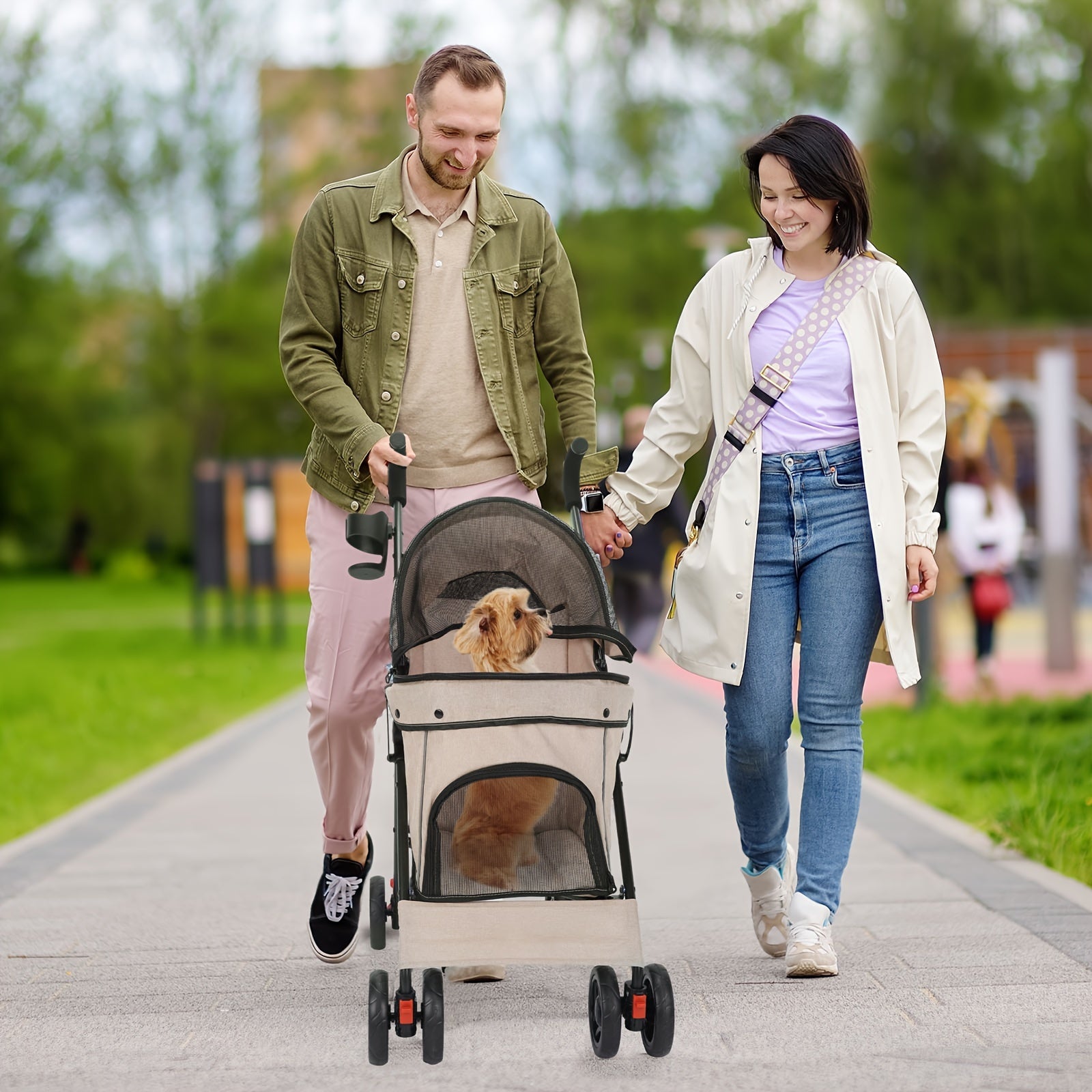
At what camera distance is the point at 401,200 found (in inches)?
163

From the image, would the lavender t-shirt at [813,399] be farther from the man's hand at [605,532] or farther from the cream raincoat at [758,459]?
the man's hand at [605,532]

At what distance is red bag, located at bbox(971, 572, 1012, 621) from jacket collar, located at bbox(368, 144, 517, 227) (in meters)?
8.70

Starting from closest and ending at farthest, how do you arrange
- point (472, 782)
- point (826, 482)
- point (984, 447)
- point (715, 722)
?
point (472, 782)
point (826, 482)
point (715, 722)
point (984, 447)

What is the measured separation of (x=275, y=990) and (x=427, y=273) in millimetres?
1763

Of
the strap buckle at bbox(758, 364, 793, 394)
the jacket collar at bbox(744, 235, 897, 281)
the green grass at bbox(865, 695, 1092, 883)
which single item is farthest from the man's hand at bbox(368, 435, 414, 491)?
the green grass at bbox(865, 695, 1092, 883)

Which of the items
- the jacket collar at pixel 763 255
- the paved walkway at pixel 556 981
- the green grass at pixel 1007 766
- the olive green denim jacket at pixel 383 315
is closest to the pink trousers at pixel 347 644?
the olive green denim jacket at pixel 383 315

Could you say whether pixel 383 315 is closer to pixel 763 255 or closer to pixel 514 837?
pixel 763 255

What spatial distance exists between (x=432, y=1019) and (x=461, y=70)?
6.75 ft

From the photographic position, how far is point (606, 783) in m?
3.58

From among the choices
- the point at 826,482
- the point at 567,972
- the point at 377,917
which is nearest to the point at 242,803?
the point at 377,917

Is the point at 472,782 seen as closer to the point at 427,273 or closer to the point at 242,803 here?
the point at 427,273

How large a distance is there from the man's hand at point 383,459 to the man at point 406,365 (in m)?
0.15

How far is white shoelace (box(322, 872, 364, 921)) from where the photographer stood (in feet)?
14.2

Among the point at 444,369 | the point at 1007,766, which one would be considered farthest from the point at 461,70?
the point at 1007,766
